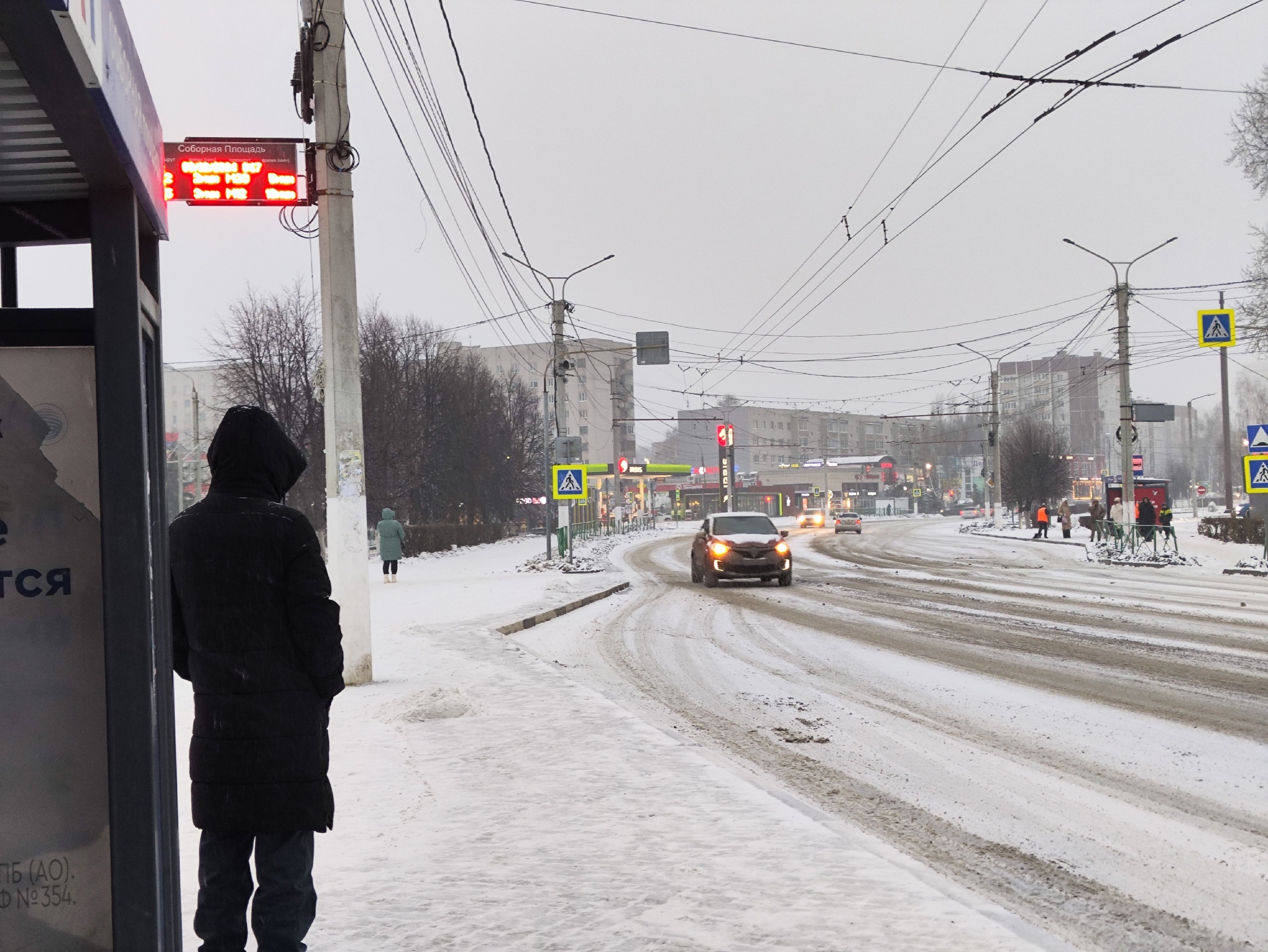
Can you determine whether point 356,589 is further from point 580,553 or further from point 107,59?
point 580,553

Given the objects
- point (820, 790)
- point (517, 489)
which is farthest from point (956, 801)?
point (517, 489)

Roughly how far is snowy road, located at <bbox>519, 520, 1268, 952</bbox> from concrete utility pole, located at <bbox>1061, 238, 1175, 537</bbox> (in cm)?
1162

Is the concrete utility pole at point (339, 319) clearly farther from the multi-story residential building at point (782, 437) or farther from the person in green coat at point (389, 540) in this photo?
the multi-story residential building at point (782, 437)

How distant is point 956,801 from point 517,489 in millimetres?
56716

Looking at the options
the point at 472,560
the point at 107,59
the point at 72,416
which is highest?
the point at 107,59

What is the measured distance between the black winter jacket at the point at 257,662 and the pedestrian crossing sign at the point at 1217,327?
91.3ft

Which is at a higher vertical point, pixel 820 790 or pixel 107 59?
pixel 107 59

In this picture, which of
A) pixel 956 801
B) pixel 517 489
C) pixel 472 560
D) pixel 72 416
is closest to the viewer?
pixel 72 416

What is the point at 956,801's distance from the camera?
6234 millimetres

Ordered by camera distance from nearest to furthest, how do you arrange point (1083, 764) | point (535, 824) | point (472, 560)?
point (535, 824), point (1083, 764), point (472, 560)

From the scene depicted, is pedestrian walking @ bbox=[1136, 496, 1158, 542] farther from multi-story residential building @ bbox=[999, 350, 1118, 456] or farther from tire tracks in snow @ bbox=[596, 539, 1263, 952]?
multi-story residential building @ bbox=[999, 350, 1118, 456]

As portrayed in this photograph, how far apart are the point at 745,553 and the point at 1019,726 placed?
614 inches

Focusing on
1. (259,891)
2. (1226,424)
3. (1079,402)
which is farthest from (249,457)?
(1079,402)

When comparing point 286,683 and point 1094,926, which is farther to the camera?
point 1094,926
